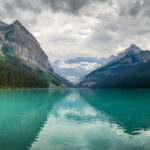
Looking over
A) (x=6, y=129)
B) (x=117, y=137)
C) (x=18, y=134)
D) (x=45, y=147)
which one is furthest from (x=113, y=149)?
(x=6, y=129)

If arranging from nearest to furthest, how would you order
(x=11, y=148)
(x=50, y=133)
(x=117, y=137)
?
(x=11, y=148), (x=117, y=137), (x=50, y=133)

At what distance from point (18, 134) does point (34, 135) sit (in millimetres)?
2889

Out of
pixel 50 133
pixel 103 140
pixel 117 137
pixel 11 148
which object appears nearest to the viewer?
pixel 11 148

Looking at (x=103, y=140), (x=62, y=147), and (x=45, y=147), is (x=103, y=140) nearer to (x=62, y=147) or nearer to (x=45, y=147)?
(x=62, y=147)

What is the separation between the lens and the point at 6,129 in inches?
1324

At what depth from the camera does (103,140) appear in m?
27.8

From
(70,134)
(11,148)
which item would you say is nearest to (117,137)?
(70,134)

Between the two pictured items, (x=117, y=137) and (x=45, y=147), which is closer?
(x=45, y=147)

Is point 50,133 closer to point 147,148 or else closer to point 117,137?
point 117,137

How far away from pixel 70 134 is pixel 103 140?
647 cm

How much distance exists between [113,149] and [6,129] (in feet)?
69.7

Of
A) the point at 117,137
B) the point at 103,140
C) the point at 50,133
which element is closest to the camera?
the point at 103,140

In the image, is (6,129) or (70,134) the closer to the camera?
(70,134)

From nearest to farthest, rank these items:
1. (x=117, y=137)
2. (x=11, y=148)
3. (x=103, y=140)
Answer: (x=11, y=148) → (x=103, y=140) → (x=117, y=137)
